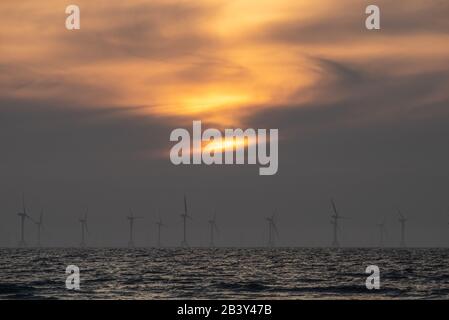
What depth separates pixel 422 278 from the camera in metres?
99.9

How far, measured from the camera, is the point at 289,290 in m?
81.3
